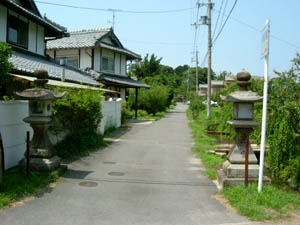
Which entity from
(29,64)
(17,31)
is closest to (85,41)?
(17,31)

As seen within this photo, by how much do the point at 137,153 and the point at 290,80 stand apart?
5753mm

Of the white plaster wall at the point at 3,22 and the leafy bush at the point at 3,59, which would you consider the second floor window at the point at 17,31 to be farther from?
the leafy bush at the point at 3,59

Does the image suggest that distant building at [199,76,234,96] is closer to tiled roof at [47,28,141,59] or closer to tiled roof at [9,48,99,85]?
A: tiled roof at [47,28,141,59]

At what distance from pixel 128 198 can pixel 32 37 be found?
41.3 ft

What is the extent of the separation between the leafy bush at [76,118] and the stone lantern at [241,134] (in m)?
5.09

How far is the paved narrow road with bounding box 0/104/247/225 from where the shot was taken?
4.57 m

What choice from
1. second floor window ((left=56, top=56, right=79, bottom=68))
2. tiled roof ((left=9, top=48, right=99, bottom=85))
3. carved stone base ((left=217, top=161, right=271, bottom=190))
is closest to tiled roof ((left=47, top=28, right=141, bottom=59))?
second floor window ((left=56, top=56, right=79, bottom=68))

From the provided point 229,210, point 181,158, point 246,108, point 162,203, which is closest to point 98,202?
point 162,203

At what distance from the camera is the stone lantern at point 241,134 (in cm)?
622

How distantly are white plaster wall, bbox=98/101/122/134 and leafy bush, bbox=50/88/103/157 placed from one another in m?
3.21

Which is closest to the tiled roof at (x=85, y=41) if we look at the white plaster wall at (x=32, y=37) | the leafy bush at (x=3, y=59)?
the white plaster wall at (x=32, y=37)

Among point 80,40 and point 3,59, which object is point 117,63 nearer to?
point 80,40

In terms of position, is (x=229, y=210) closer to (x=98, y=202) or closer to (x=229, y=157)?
(x=229, y=157)

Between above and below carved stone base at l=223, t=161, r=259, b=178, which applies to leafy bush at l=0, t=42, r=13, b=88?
above
